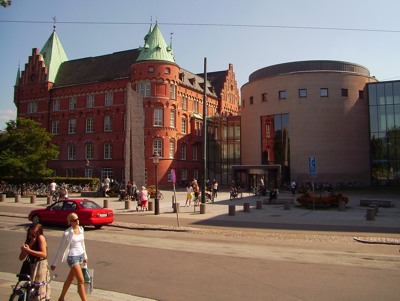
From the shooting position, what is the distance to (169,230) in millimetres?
16359

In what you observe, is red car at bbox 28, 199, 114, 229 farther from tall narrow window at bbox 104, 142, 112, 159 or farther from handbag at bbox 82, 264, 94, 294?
tall narrow window at bbox 104, 142, 112, 159

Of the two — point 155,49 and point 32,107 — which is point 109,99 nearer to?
point 155,49

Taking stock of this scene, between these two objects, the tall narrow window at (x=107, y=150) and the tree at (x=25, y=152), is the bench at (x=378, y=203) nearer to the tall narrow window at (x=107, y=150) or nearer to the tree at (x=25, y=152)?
the tree at (x=25, y=152)

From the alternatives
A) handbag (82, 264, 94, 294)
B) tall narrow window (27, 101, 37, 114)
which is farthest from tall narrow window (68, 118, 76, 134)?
handbag (82, 264, 94, 294)

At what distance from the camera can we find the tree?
38.1m

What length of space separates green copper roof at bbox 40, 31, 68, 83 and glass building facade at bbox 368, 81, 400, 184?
5003 cm

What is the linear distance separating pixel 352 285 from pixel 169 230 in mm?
9920

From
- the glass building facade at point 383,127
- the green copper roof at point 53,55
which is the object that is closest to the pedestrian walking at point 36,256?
the glass building facade at point 383,127

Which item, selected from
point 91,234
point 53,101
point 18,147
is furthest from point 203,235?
point 53,101

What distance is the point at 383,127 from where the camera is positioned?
48.5 metres

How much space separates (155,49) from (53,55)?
74.1ft

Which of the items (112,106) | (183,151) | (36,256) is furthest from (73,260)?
(112,106)

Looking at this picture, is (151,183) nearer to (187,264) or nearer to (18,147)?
(18,147)

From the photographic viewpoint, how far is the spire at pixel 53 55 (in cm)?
6131
